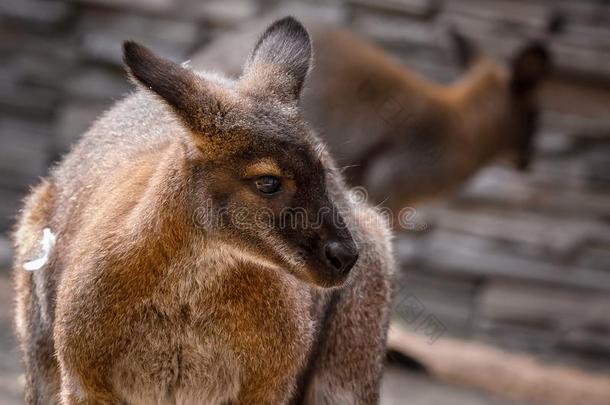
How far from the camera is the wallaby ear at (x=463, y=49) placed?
9484 millimetres

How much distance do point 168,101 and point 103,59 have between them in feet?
22.6

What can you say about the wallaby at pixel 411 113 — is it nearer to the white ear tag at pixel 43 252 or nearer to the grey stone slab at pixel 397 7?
the grey stone slab at pixel 397 7

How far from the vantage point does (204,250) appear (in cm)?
398

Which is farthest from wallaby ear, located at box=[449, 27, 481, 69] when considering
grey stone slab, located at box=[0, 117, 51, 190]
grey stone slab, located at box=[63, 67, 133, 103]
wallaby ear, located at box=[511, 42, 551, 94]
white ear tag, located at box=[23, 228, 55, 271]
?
white ear tag, located at box=[23, 228, 55, 271]

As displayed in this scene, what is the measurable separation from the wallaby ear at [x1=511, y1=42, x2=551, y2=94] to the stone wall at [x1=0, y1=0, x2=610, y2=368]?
0.72m

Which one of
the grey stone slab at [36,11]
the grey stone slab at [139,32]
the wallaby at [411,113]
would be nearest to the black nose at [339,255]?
the wallaby at [411,113]

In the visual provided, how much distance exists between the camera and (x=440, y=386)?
8.43 meters

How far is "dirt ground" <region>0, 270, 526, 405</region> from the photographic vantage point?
7.26 meters

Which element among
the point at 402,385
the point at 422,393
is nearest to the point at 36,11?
the point at 402,385

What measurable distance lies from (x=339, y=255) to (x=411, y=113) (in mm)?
5242

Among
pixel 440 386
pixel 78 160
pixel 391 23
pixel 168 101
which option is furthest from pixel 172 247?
pixel 391 23

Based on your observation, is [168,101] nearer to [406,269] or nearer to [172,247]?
[172,247]

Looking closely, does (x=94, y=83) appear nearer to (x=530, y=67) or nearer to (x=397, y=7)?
(x=397, y=7)

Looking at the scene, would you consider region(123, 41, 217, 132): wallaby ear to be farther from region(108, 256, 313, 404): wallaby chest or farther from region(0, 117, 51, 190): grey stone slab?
region(0, 117, 51, 190): grey stone slab
